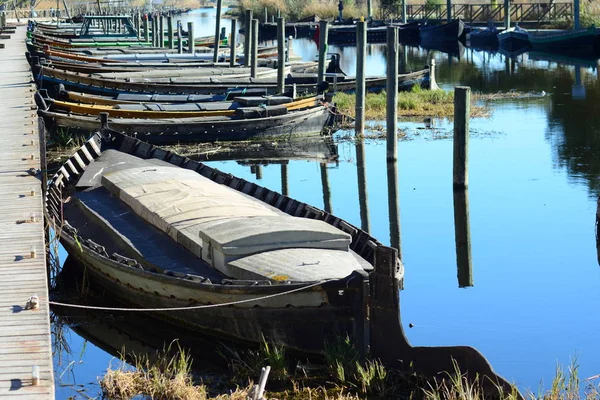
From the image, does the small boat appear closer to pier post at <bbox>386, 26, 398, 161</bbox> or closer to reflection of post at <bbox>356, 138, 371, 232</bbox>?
reflection of post at <bbox>356, 138, 371, 232</bbox>

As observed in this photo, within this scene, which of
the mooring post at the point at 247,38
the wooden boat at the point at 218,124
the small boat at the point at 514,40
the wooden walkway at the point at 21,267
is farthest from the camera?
the small boat at the point at 514,40

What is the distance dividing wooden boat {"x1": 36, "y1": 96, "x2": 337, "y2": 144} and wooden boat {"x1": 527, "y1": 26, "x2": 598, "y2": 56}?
30371mm

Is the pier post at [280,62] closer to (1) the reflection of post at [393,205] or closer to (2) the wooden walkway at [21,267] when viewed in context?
(1) the reflection of post at [393,205]

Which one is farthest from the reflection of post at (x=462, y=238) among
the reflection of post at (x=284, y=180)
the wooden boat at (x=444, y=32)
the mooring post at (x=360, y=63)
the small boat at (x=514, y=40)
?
the wooden boat at (x=444, y=32)

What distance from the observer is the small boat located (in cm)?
5962

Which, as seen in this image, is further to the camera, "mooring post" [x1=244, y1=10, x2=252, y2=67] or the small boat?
the small boat

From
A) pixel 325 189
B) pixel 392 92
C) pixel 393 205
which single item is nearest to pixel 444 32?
pixel 392 92

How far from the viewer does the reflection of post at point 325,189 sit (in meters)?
20.1

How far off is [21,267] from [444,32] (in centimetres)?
5825

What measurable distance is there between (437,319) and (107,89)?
18.6m

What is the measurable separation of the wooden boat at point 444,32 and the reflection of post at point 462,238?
48.8 metres

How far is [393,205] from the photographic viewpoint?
2005 cm

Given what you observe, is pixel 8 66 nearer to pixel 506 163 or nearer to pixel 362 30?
pixel 362 30

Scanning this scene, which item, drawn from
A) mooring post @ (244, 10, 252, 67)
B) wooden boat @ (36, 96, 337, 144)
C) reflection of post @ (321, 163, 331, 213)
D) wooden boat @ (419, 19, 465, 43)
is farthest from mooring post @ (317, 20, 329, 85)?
wooden boat @ (419, 19, 465, 43)
